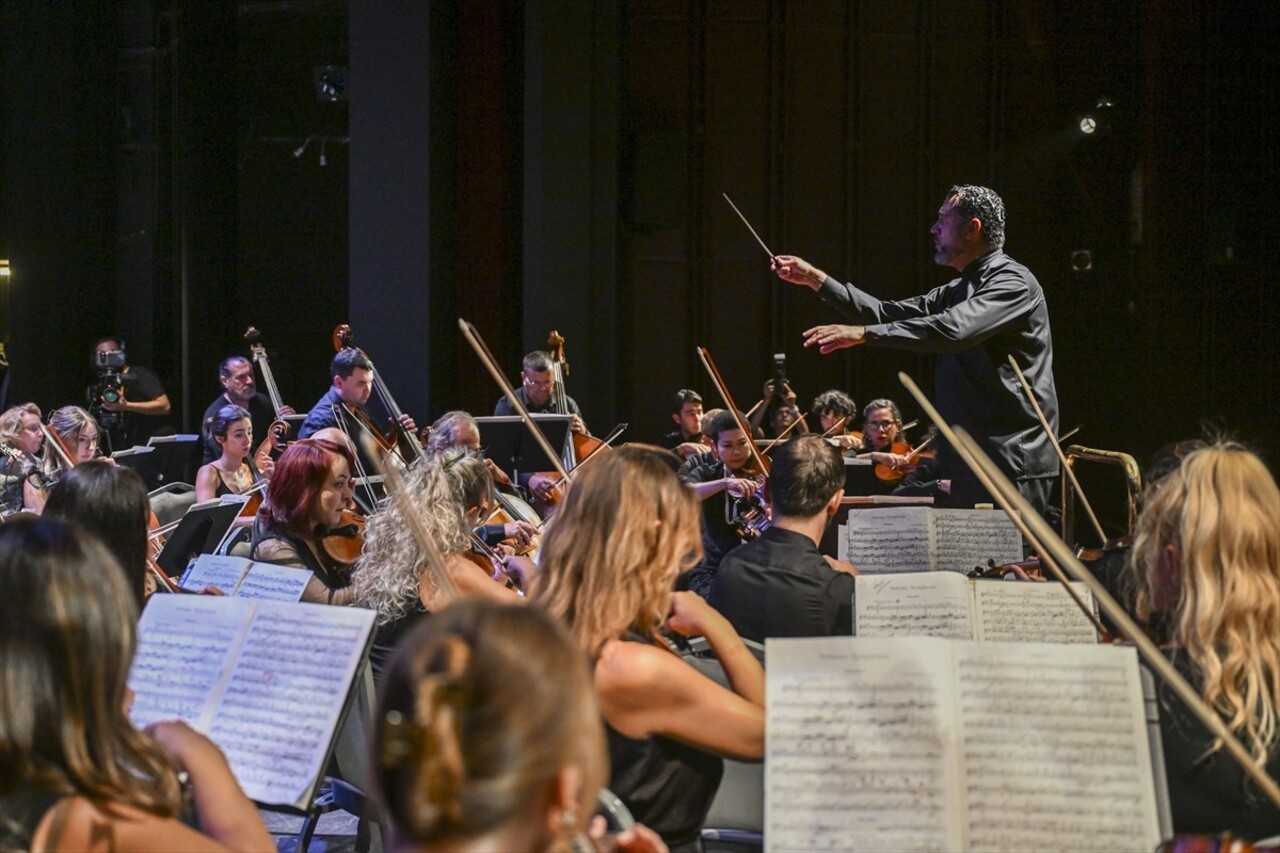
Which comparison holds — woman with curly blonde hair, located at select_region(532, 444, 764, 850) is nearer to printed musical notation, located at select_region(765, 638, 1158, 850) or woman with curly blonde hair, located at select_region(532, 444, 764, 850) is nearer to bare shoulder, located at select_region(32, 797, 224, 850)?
printed musical notation, located at select_region(765, 638, 1158, 850)

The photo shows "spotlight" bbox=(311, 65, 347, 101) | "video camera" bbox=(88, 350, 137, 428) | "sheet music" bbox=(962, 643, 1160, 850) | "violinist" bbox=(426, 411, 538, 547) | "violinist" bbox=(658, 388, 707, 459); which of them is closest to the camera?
"sheet music" bbox=(962, 643, 1160, 850)

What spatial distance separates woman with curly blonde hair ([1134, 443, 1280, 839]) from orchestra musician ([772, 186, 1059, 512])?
1623mm

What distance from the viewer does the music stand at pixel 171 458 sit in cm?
681

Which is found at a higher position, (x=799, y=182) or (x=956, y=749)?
(x=799, y=182)

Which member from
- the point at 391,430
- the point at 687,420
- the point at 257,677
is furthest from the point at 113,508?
the point at 687,420

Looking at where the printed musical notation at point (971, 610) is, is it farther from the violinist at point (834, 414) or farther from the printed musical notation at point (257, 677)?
the violinist at point (834, 414)

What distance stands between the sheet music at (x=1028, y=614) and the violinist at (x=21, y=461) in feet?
12.7

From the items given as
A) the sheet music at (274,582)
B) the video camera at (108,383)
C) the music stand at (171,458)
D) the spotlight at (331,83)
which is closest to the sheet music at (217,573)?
the sheet music at (274,582)

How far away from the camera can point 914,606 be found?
2979 mm

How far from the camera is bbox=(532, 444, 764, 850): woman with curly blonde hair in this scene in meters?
2.11

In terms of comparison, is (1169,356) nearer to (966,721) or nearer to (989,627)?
(989,627)

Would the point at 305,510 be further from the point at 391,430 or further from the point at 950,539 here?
the point at 391,430

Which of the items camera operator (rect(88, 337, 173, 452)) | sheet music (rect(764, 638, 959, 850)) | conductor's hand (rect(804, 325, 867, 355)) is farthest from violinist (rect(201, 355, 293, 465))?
sheet music (rect(764, 638, 959, 850))

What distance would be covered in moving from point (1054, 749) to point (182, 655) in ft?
4.77
